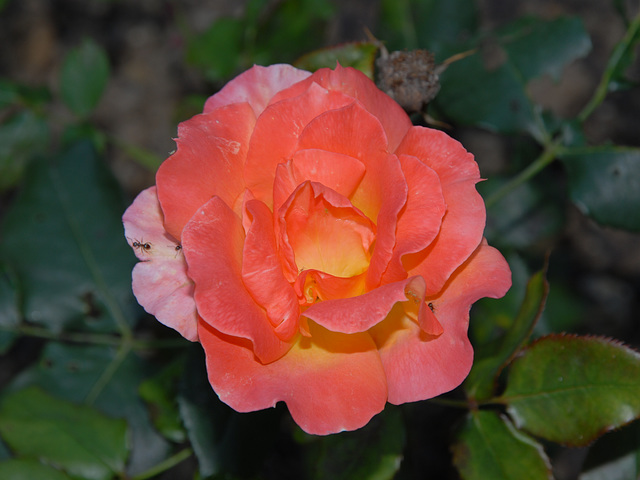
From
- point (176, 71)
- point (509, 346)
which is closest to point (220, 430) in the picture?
point (509, 346)

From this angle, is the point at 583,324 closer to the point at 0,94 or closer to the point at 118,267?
the point at 118,267

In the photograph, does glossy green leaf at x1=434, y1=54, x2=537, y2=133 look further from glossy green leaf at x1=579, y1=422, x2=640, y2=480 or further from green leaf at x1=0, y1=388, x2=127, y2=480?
green leaf at x1=0, y1=388, x2=127, y2=480

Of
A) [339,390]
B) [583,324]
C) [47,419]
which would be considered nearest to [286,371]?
[339,390]

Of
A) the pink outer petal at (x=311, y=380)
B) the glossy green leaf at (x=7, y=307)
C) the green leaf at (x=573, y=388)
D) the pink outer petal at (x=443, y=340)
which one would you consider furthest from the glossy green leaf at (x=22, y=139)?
the green leaf at (x=573, y=388)

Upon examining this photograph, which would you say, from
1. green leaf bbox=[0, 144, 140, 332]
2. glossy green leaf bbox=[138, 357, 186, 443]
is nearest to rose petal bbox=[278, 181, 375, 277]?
glossy green leaf bbox=[138, 357, 186, 443]

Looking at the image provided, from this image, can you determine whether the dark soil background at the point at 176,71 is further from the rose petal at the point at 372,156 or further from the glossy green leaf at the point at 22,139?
the rose petal at the point at 372,156
